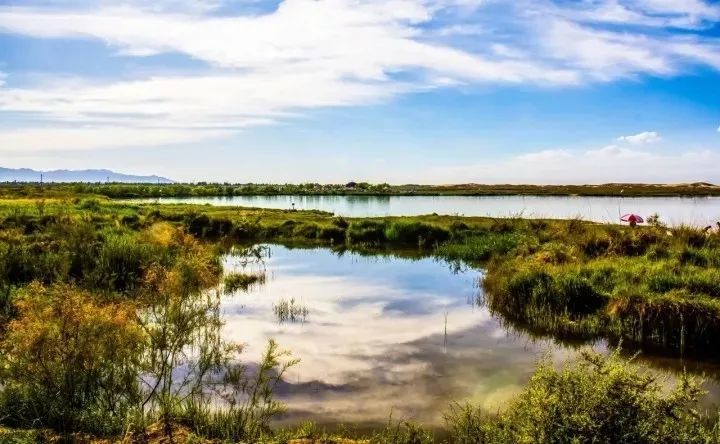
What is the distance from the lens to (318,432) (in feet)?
31.6

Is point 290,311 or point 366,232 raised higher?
point 366,232

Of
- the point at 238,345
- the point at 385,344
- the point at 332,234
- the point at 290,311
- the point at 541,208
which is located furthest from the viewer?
the point at 541,208

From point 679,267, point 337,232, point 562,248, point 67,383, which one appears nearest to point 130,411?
point 67,383

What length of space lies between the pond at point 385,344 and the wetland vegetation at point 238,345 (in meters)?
0.65

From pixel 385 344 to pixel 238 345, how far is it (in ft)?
20.1

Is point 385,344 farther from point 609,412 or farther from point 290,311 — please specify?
point 609,412

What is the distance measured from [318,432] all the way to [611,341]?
913 centimetres

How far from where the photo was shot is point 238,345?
1020 centimetres

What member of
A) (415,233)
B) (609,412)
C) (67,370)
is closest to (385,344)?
(67,370)

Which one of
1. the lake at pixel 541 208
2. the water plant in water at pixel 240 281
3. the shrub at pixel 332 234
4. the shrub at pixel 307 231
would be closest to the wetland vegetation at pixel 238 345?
the water plant in water at pixel 240 281

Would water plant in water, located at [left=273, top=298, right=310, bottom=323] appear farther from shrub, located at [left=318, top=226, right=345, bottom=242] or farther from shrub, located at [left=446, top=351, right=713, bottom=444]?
shrub, located at [left=318, top=226, right=345, bottom=242]

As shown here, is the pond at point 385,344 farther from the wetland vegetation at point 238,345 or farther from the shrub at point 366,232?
the shrub at point 366,232

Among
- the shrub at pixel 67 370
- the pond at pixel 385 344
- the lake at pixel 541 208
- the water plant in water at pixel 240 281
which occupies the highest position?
the lake at pixel 541 208

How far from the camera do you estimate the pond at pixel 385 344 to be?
37.2ft
